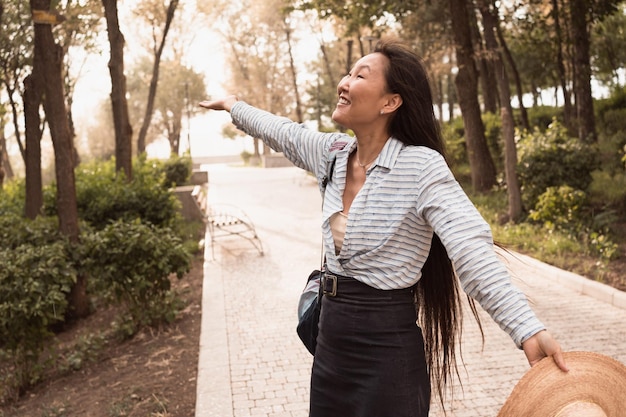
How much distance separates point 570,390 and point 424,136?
0.98m

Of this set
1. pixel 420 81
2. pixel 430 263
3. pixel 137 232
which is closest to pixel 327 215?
pixel 430 263

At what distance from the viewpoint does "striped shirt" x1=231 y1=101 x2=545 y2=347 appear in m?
2.05

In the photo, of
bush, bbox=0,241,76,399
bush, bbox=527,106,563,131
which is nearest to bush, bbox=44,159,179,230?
bush, bbox=0,241,76,399

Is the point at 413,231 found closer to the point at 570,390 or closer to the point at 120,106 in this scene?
the point at 570,390

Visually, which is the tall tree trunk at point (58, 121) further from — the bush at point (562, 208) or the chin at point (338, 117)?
the bush at point (562, 208)

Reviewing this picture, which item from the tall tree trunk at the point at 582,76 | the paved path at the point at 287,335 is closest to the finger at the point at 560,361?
the paved path at the point at 287,335

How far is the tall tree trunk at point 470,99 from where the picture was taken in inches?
567

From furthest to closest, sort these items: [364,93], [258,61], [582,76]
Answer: [258,61] → [582,76] → [364,93]

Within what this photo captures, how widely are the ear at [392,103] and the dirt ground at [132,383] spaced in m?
3.27

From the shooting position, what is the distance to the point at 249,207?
19500 millimetres

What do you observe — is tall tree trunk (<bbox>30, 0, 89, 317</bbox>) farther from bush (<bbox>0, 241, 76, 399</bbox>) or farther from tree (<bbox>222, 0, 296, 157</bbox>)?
tree (<bbox>222, 0, 296, 157</bbox>)

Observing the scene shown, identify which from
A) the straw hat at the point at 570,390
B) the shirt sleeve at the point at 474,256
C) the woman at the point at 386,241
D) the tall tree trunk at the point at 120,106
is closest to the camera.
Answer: the straw hat at the point at 570,390

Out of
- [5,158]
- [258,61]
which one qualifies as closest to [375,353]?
[5,158]

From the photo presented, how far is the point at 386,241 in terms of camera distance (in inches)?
89.7
